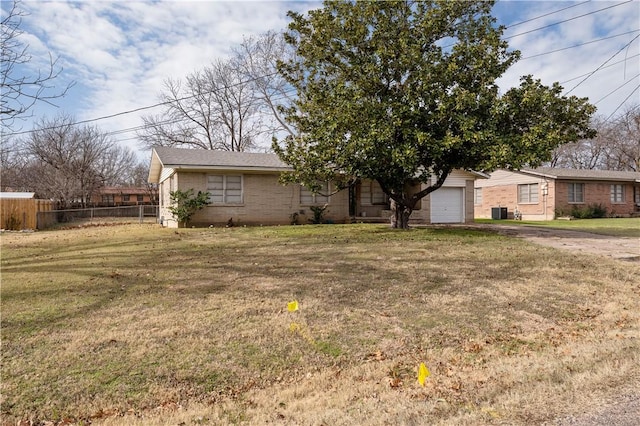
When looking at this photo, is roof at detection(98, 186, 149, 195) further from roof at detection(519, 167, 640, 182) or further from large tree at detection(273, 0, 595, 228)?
large tree at detection(273, 0, 595, 228)

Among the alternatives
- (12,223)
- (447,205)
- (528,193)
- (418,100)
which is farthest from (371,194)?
(12,223)

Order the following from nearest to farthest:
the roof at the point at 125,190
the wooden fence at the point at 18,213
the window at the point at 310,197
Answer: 1. the window at the point at 310,197
2. the wooden fence at the point at 18,213
3. the roof at the point at 125,190

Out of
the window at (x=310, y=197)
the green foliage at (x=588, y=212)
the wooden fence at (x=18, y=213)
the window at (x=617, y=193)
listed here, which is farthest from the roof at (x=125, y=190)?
the window at (x=617, y=193)

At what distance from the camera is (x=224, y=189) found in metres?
17.9

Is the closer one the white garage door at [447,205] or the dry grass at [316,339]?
the dry grass at [316,339]

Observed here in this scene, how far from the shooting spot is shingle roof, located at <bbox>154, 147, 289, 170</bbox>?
1725 centimetres

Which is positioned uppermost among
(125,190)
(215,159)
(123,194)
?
(125,190)

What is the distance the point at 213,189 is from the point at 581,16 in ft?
47.2

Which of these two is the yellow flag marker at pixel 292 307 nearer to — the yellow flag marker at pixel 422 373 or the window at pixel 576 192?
the yellow flag marker at pixel 422 373

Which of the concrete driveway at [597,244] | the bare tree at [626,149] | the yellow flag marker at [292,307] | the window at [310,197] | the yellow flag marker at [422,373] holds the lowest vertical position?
Result: the yellow flag marker at [422,373]

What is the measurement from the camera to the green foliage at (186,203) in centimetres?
1647

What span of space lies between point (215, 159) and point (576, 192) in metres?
22.5

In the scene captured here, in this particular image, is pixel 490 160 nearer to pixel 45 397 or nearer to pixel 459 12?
pixel 459 12

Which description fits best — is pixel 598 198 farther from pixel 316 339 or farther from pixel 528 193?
pixel 316 339
